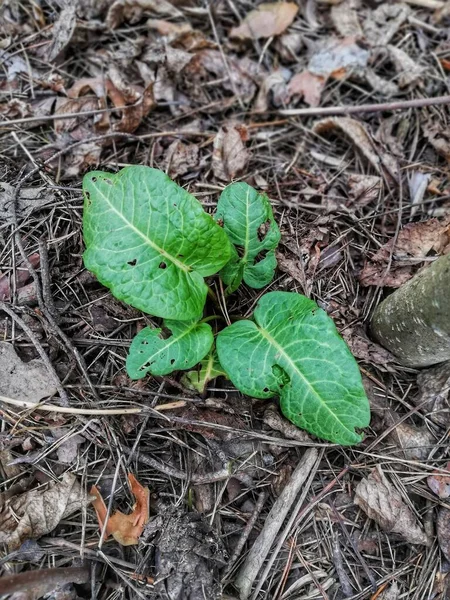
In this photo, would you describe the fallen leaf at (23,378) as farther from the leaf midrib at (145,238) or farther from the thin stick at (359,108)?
the thin stick at (359,108)

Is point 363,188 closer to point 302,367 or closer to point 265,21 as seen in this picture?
point 302,367

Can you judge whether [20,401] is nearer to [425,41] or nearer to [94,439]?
[94,439]

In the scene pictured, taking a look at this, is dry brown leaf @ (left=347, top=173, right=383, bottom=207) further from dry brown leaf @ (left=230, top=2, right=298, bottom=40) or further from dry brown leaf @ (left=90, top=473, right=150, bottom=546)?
dry brown leaf @ (left=90, top=473, right=150, bottom=546)

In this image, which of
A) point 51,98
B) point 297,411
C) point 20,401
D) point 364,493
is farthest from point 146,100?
point 364,493

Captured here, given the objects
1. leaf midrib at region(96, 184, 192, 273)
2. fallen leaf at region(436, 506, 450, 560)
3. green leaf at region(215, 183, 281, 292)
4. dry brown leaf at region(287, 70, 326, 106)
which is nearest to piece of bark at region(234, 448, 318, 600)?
fallen leaf at region(436, 506, 450, 560)

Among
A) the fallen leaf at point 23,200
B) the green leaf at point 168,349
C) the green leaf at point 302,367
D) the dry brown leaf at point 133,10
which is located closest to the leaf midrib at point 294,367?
the green leaf at point 302,367
